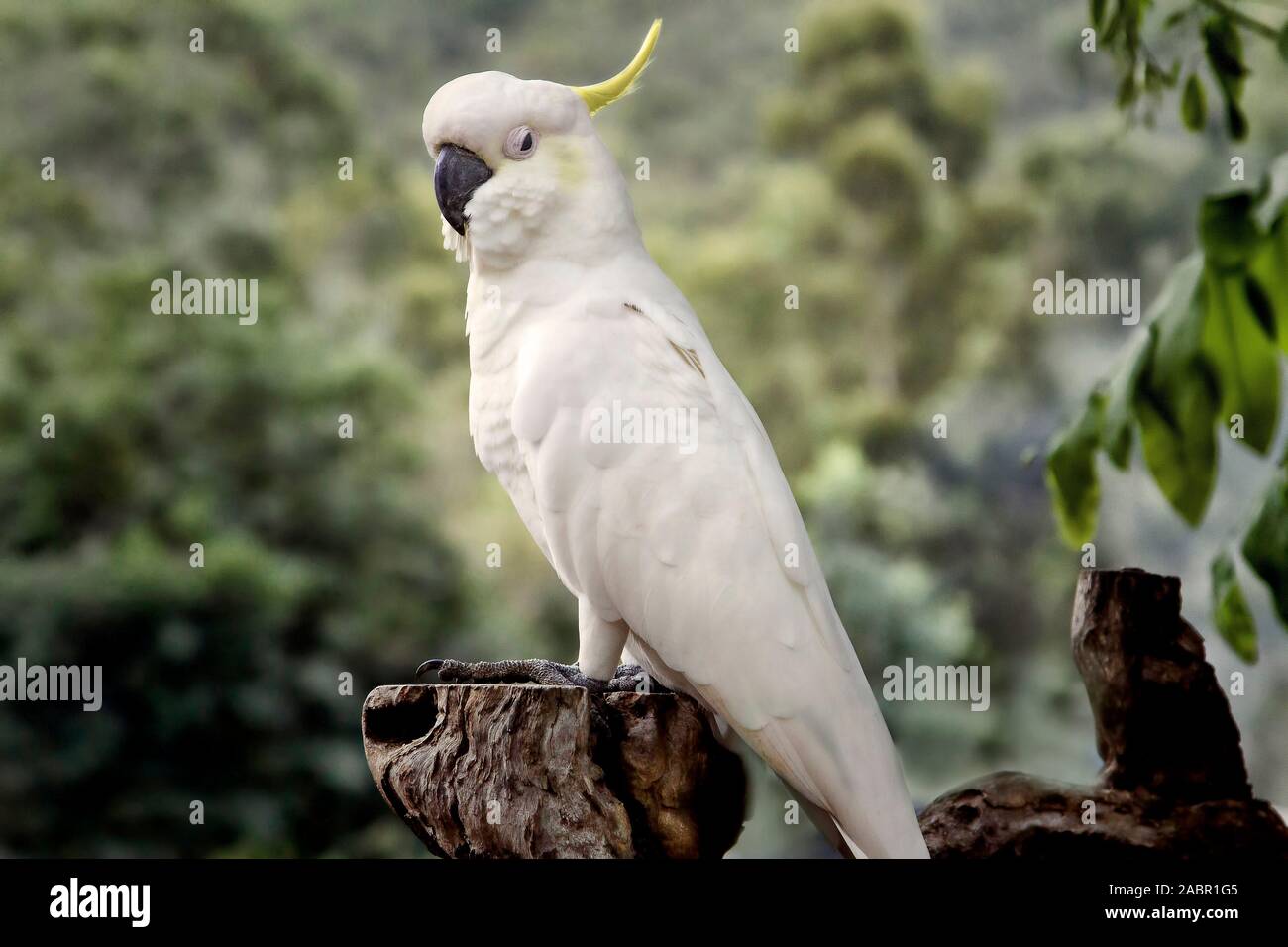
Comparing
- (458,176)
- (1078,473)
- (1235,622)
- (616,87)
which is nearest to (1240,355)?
(1078,473)

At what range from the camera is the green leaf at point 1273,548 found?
1713 millimetres

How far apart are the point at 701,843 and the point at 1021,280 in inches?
162

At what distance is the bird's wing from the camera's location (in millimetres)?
1763

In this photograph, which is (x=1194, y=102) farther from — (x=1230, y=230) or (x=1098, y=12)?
(x=1230, y=230)

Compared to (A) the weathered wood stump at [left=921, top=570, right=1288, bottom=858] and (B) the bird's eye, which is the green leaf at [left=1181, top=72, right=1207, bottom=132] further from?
(B) the bird's eye

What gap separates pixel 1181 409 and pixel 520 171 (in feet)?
3.46

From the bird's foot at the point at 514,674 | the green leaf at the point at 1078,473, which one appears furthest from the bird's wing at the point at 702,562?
the green leaf at the point at 1078,473

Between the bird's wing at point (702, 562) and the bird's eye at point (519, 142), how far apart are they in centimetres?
31

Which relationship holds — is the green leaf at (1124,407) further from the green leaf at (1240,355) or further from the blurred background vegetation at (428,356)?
the blurred background vegetation at (428,356)

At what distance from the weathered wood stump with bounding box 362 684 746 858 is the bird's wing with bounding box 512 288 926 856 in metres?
0.09

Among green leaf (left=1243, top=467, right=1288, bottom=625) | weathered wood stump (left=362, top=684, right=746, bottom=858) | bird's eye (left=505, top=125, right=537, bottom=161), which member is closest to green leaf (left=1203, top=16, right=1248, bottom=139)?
green leaf (left=1243, top=467, right=1288, bottom=625)

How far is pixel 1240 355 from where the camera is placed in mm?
1631

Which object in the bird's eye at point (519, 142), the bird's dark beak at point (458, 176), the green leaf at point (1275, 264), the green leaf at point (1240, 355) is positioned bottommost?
the green leaf at point (1240, 355)
